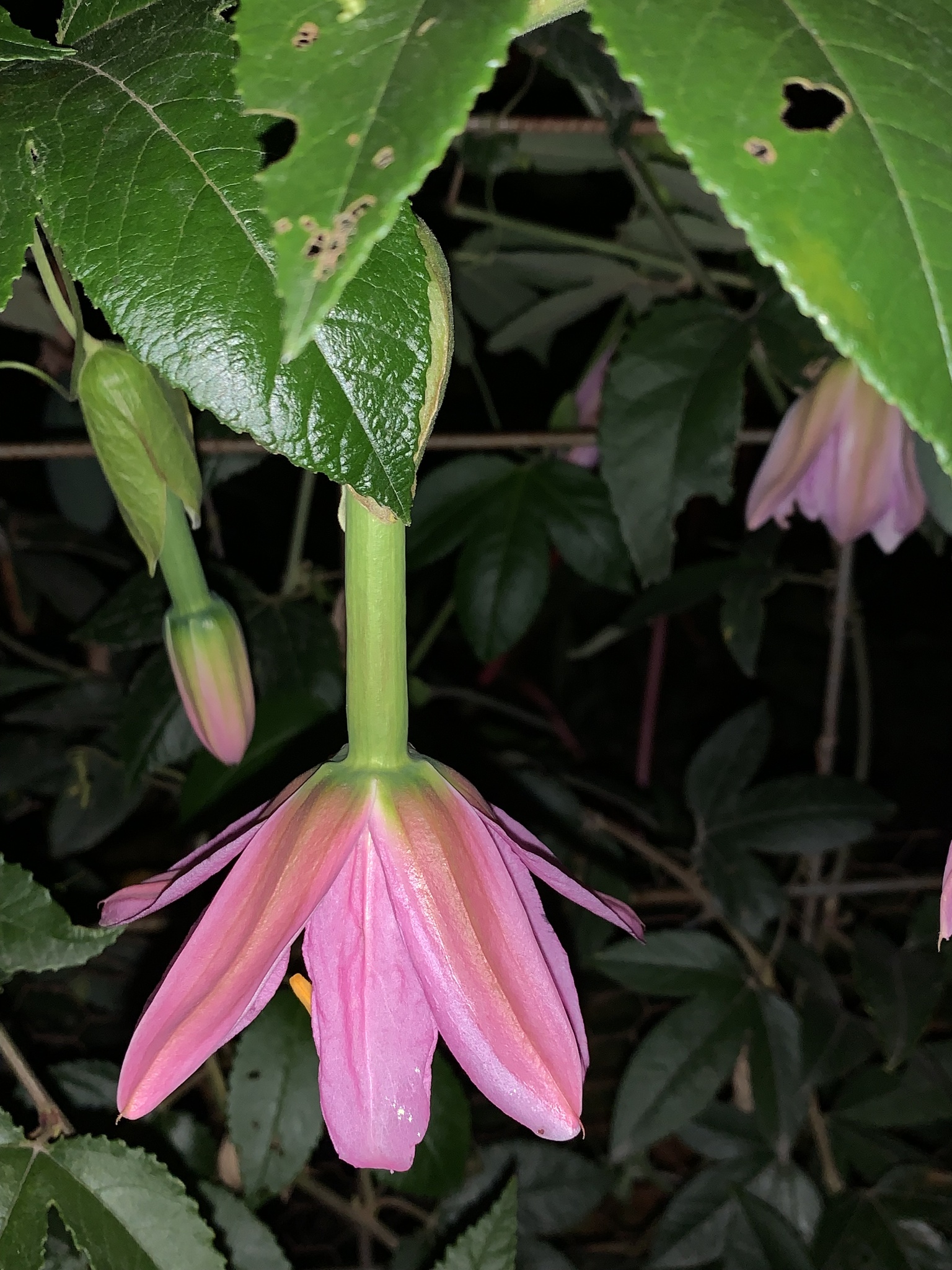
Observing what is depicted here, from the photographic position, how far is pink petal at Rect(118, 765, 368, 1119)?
284mm

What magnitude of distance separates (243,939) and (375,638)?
3.5 inches

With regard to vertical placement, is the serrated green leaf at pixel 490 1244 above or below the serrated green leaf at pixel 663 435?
below

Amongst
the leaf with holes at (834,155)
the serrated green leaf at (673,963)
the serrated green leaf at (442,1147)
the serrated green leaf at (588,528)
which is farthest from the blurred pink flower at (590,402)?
the leaf with holes at (834,155)

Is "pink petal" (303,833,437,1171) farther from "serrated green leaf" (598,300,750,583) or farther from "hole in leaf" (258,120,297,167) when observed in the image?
"serrated green leaf" (598,300,750,583)

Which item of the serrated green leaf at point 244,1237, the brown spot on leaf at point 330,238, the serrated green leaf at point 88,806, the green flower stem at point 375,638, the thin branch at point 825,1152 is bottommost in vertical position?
the thin branch at point 825,1152

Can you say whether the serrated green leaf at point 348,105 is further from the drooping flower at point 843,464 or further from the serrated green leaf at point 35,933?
the drooping flower at point 843,464

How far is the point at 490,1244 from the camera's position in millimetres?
486

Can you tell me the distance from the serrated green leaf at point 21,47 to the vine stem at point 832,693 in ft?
2.52

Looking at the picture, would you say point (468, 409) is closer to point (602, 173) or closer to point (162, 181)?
point (602, 173)

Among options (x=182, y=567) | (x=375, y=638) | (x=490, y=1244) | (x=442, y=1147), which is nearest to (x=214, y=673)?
(x=182, y=567)

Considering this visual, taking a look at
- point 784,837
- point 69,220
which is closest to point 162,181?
point 69,220

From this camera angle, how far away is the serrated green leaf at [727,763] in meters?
0.99

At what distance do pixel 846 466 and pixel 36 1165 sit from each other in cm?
56

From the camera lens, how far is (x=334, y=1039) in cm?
31
